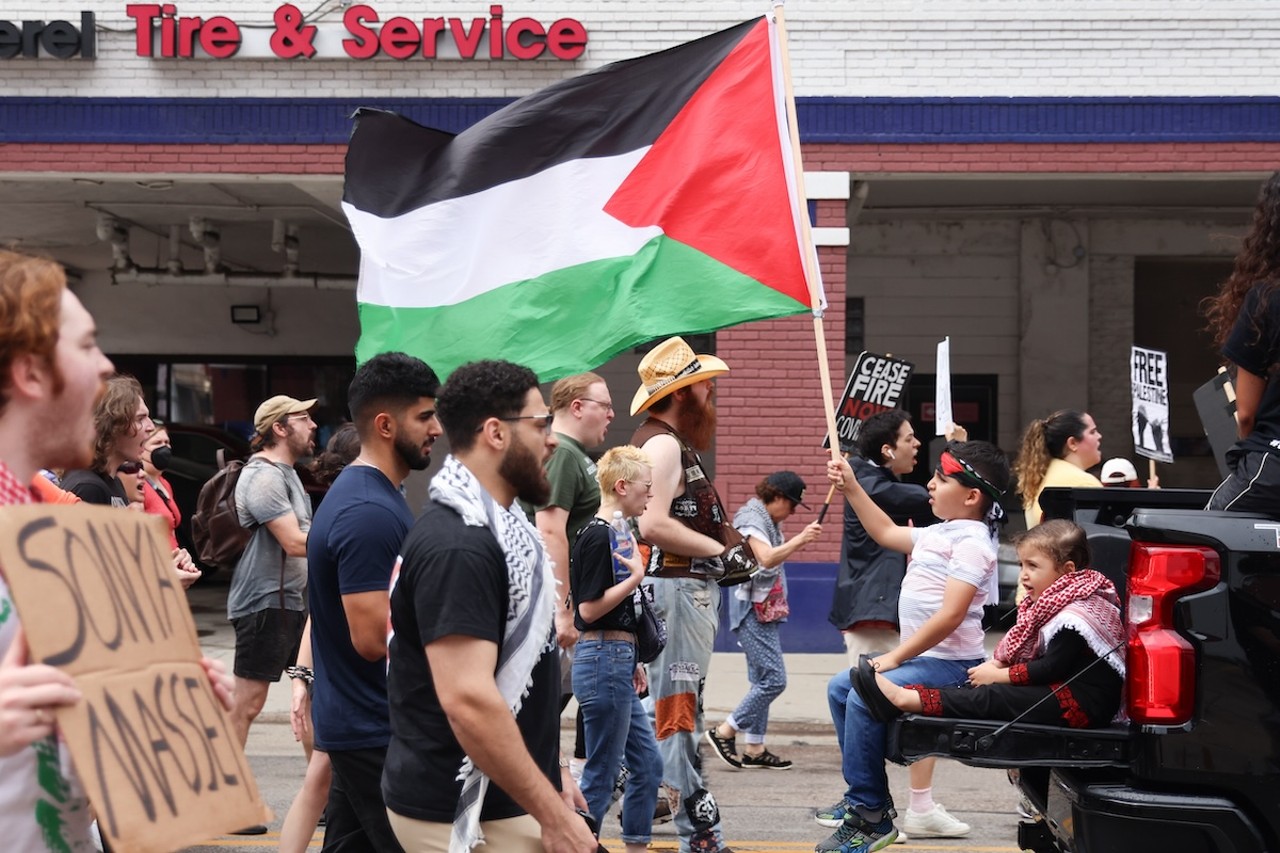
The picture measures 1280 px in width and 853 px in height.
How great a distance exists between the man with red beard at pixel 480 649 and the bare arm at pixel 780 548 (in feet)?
13.9

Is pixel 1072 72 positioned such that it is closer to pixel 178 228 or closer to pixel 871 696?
pixel 871 696

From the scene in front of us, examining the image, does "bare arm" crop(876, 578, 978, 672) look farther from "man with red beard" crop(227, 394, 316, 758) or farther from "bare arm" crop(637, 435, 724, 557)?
"man with red beard" crop(227, 394, 316, 758)

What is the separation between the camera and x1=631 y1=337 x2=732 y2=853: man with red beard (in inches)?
231

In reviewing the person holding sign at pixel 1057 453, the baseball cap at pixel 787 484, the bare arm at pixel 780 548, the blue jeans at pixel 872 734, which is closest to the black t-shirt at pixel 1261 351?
the blue jeans at pixel 872 734

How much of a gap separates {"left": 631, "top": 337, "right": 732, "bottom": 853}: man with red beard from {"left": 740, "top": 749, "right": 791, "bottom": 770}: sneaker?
2376mm

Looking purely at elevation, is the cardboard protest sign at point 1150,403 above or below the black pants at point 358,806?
above

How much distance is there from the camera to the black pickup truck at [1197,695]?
3.85 metres

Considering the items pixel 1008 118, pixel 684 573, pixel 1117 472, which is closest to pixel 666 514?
pixel 684 573

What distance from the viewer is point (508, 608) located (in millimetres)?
3203

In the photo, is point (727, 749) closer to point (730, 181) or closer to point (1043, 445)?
point (1043, 445)

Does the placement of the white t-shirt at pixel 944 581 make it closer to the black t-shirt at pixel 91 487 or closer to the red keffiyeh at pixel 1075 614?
the red keffiyeh at pixel 1075 614

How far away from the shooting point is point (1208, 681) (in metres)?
3.89

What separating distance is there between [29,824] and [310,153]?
1151 cm

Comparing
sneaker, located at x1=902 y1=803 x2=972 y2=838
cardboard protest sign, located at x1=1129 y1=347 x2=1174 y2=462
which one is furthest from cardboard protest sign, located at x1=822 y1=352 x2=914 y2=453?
sneaker, located at x1=902 y1=803 x2=972 y2=838
